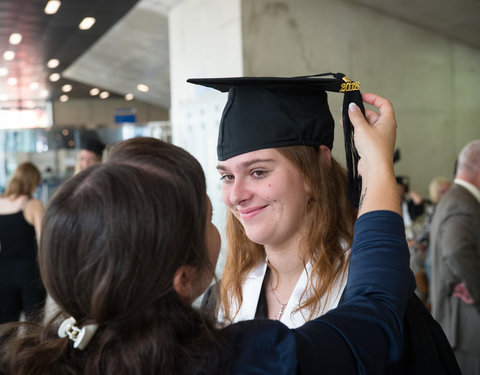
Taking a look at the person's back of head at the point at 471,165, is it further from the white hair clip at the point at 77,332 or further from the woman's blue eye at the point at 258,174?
the white hair clip at the point at 77,332

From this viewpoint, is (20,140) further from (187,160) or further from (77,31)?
(187,160)

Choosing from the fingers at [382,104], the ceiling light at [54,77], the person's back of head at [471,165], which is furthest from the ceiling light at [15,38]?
the fingers at [382,104]

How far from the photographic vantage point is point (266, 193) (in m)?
1.68

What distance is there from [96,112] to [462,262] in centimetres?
2280

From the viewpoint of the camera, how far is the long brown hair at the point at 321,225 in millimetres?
1659

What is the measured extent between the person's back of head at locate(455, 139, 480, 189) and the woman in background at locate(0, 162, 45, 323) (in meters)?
3.33

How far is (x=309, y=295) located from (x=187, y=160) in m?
0.75

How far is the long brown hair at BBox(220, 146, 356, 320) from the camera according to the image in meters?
1.66

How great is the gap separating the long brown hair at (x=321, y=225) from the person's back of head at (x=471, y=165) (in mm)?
2325

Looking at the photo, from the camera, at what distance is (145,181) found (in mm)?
1002

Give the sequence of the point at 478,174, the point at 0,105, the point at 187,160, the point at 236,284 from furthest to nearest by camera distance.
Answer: the point at 0,105 < the point at 478,174 < the point at 236,284 < the point at 187,160

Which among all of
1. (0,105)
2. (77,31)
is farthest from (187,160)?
(0,105)

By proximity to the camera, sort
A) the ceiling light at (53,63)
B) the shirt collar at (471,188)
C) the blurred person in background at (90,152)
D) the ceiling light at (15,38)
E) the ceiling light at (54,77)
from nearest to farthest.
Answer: the shirt collar at (471,188), the blurred person in background at (90,152), the ceiling light at (15,38), the ceiling light at (53,63), the ceiling light at (54,77)

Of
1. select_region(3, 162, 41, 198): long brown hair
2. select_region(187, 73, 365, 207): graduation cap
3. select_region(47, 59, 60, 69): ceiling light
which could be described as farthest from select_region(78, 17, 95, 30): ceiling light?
select_region(187, 73, 365, 207): graduation cap
